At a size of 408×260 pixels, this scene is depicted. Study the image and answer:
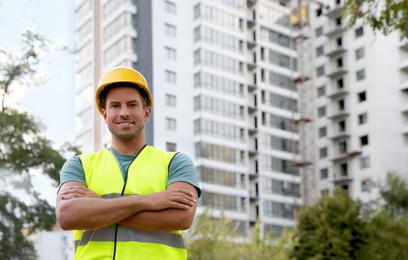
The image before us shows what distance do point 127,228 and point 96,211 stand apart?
0.09 metres

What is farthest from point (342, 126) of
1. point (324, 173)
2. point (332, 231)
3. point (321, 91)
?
point (332, 231)

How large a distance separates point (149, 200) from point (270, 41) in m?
39.4

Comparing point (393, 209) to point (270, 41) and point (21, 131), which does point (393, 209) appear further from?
point (270, 41)

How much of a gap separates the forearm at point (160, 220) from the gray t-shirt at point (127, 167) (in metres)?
0.08

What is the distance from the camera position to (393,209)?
64.4 feet

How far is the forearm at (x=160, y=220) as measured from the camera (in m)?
1.76

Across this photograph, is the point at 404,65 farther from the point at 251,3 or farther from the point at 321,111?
the point at 251,3

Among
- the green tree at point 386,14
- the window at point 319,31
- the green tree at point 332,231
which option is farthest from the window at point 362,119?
the green tree at point 386,14

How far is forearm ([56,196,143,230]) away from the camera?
1.73 meters

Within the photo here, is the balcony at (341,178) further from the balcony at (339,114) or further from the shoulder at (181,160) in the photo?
the shoulder at (181,160)

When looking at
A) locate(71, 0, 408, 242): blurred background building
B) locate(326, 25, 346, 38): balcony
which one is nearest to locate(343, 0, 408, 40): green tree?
locate(71, 0, 408, 242): blurred background building

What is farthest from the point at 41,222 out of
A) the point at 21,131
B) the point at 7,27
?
the point at 7,27

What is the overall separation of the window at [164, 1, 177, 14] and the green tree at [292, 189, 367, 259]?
58.4ft

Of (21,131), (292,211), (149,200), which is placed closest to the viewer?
(149,200)
